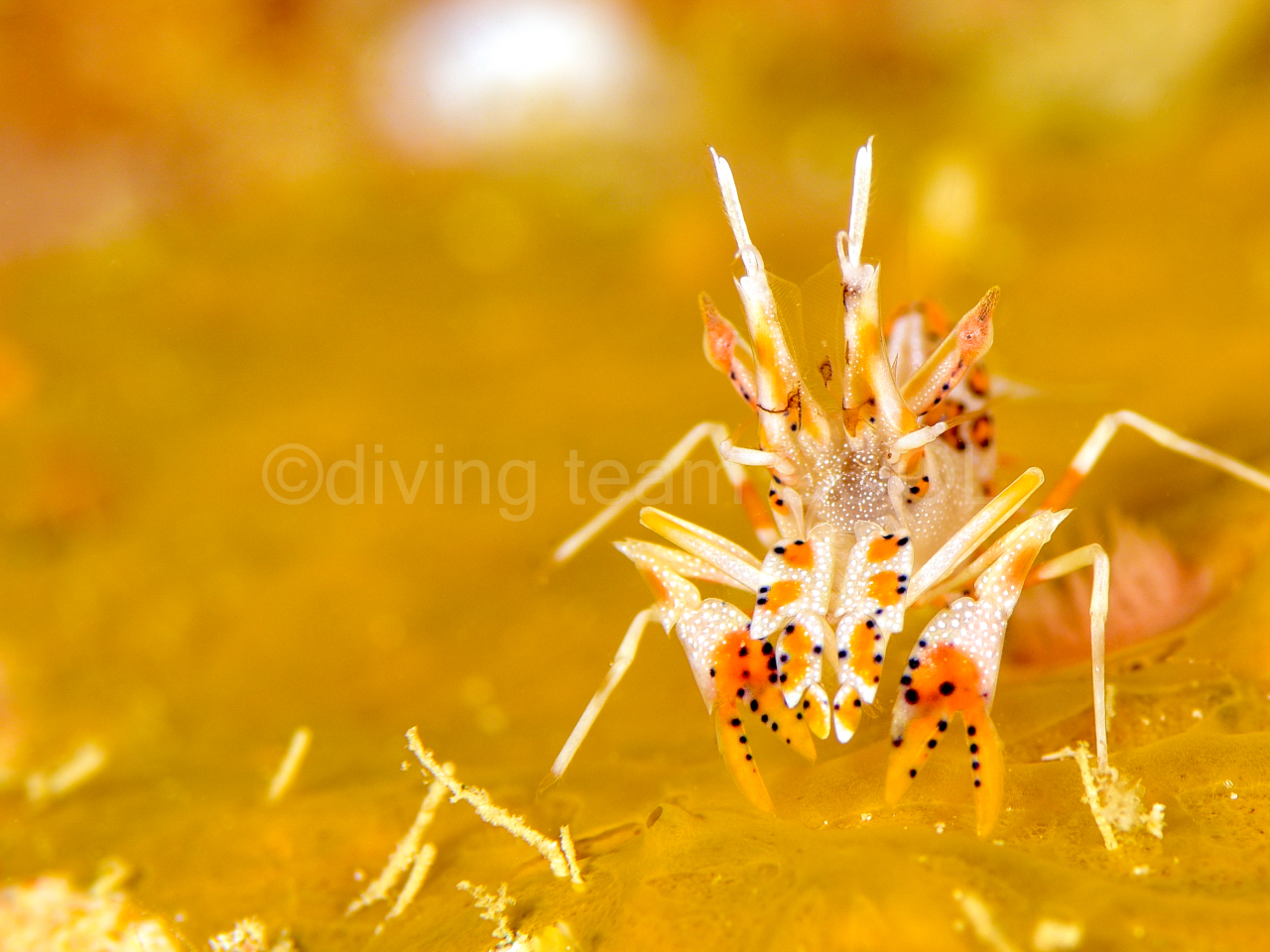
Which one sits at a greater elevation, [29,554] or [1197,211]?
[29,554]

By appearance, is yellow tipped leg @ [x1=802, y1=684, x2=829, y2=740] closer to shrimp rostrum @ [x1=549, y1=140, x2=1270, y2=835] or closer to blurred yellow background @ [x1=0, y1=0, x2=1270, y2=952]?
shrimp rostrum @ [x1=549, y1=140, x2=1270, y2=835]

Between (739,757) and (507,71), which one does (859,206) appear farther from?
(507,71)

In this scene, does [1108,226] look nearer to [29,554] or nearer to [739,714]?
[739,714]

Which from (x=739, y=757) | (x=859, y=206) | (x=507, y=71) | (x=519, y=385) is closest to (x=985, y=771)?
(x=739, y=757)

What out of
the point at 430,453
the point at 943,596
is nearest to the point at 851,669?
the point at 943,596

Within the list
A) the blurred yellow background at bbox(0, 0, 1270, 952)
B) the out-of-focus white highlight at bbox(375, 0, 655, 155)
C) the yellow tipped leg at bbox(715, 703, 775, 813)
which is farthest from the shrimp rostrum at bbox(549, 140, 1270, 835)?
the out-of-focus white highlight at bbox(375, 0, 655, 155)

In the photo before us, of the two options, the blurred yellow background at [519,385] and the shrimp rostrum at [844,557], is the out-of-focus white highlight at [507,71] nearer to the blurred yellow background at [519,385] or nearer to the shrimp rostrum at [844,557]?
the blurred yellow background at [519,385]

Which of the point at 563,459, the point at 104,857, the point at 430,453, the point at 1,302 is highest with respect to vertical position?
the point at 1,302
